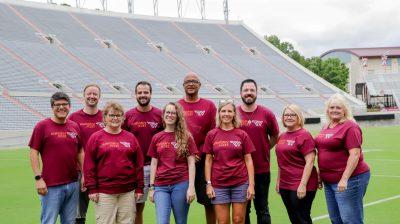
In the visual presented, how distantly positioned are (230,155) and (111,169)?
4.47 ft

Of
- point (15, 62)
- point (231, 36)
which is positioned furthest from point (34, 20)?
point (231, 36)

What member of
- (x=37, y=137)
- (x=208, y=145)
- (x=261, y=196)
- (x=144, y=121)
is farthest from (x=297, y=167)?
(x=37, y=137)

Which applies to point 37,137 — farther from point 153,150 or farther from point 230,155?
point 230,155

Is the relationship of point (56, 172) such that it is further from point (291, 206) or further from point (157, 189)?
point (291, 206)

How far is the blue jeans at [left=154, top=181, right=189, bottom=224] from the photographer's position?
6352 millimetres

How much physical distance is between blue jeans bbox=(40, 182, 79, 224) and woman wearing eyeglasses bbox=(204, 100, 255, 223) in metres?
1.59

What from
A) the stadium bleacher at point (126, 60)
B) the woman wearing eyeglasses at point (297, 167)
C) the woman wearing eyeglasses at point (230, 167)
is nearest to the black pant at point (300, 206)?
the woman wearing eyeglasses at point (297, 167)

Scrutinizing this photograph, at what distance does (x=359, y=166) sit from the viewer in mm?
6074

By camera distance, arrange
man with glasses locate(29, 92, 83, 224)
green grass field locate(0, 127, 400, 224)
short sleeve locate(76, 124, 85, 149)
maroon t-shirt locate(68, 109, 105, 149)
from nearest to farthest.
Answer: man with glasses locate(29, 92, 83, 224)
short sleeve locate(76, 124, 85, 149)
maroon t-shirt locate(68, 109, 105, 149)
green grass field locate(0, 127, 400, 224)

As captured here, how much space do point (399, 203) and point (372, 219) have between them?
1.71m

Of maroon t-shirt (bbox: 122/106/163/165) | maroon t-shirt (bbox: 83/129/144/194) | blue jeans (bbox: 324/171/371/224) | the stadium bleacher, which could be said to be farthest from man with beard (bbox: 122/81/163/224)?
the stadium bleacher

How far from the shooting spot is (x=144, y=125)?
6.99 meters

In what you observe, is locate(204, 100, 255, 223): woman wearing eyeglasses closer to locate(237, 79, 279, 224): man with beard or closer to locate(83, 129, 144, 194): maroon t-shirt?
locate(237, 79, 279, 224): man with beard

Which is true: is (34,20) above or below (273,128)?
above
